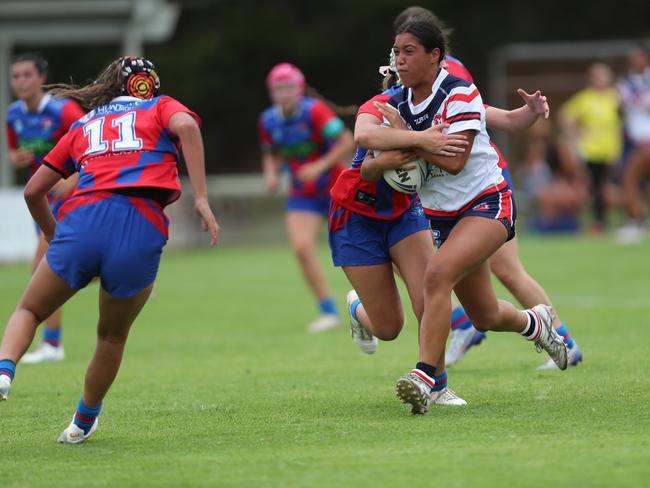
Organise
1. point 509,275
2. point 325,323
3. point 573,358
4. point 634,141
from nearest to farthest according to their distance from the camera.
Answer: point 509,275 < point 573,358 < point 325,323 < point 634,141

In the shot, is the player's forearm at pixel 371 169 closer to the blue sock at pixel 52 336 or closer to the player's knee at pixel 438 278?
the player's knee at pixel 438 278

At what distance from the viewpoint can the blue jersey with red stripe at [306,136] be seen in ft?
38.8

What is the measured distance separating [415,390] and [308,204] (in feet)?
19.1

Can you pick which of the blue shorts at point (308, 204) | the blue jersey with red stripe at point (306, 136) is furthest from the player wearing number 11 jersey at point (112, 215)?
the blue shorts at point (308, 204)

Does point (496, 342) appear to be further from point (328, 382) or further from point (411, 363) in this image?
point (328, 382)

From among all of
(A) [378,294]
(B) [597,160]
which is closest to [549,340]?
(A) [378,294]

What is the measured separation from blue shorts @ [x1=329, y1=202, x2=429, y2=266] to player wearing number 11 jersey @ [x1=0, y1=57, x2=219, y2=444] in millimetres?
1239

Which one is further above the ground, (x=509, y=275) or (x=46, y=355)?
(x=509, y=275)

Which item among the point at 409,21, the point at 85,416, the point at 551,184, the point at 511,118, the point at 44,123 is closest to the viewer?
the point at 85,416

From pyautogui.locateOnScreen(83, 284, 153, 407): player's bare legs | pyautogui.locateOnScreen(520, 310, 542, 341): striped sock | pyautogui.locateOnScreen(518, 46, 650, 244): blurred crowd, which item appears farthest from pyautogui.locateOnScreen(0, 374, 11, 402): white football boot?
pyautogui.locateOnScreen(518, 46, 650, 244): blurred crowd

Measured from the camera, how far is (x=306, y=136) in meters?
11.9

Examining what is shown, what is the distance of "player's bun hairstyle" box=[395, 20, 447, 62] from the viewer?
250 inches

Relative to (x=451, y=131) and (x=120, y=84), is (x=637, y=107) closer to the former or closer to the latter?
(x=451, y=131)

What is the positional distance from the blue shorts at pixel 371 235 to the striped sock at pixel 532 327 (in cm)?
76
